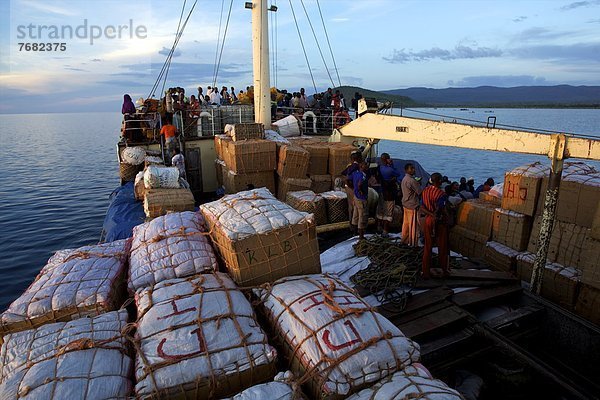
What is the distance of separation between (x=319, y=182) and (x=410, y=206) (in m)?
4.21

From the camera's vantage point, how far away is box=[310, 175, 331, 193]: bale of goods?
11406 mm

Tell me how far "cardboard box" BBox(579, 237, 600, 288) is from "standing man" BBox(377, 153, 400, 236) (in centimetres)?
382

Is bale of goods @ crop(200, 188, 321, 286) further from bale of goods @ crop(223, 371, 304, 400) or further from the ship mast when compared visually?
the ship mast

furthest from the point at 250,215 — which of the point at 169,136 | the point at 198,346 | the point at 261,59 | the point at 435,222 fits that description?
the point at 261,59

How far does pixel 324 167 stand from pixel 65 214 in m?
15.7

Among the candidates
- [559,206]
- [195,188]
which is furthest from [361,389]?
[195,188]

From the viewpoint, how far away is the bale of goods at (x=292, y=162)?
10203 mm

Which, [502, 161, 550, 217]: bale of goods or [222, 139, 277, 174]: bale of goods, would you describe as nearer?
[502, 161, 550, 217]: bale of goods

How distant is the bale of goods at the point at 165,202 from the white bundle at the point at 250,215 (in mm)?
2589

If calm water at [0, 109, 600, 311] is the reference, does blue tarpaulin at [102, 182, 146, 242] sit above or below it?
above

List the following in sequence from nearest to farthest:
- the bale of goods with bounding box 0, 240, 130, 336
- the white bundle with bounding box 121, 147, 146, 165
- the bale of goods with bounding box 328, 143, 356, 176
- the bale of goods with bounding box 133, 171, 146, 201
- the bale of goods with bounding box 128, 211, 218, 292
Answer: the bale of goods with bounding box 0, 240, 130, 336, the bale of goods with bounding box 128, 211, 218, 292, the bale of goods with bounding box 133, 171, 146, 201, the bale of goods with bounding box 328, 143, 356, 176, the white bundle with bounding box 121, 147, 146, 165

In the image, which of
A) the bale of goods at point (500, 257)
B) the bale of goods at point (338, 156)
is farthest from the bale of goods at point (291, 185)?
the bale of goods at point (500, 257)

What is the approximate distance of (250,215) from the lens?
194 inches

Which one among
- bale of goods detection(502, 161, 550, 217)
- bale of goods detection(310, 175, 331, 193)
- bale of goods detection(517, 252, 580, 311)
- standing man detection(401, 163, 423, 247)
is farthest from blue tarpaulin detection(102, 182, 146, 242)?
bale of goods detection(517, 252, 580, 311)
